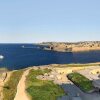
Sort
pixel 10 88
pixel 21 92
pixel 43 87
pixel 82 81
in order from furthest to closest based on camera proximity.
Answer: pixel 82 81, pixel 10 88, pixel 43 87, pixel 21 92

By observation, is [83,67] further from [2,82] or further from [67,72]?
[2,82]

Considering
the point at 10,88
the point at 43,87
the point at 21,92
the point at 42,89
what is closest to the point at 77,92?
the point at 42,89

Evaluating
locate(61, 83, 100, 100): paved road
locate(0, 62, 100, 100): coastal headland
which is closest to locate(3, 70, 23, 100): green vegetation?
locate(0, 62, 100, 100): coastal headland

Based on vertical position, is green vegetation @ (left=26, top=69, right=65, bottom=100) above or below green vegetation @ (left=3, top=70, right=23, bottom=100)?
above

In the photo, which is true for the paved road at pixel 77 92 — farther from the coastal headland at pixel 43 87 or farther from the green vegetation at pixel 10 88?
Answer: the green vegetation at pixel 10 88

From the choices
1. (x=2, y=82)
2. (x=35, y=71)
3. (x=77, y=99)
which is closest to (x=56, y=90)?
(x=77, y=99)

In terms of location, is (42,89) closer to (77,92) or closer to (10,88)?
(77,92)

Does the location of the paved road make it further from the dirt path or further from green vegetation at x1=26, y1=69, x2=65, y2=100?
the dirt path
